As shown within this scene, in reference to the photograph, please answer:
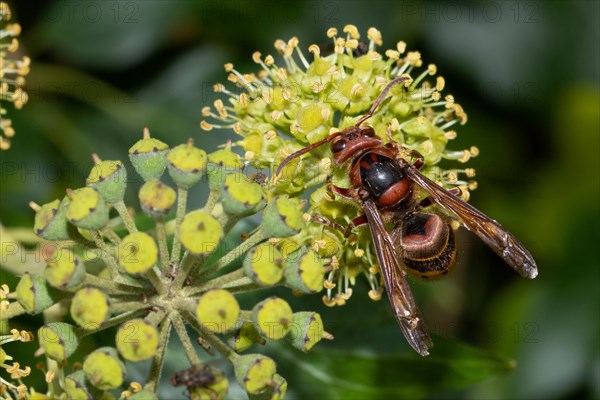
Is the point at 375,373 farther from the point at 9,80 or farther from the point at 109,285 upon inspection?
the point at 9,80

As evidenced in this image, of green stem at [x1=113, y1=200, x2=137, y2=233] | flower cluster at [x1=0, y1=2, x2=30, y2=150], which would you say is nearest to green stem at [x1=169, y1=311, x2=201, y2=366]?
green stem at [x1=113, y1=200, x2=137, y2=233]

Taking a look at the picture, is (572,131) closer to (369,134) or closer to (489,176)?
(489,176)

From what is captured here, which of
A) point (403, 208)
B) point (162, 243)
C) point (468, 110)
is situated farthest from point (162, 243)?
point (468, 110)

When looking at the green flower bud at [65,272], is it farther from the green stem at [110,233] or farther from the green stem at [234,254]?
the green stem at [234,254]

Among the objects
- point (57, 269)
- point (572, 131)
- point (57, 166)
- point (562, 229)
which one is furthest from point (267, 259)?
point (572, 131)

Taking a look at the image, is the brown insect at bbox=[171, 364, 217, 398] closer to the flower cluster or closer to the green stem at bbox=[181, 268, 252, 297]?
the green stem at bbox=[181, 268, 252, 297]

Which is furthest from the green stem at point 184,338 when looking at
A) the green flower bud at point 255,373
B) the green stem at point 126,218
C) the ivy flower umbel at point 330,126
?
the ivy flower umbel at point 330,126
